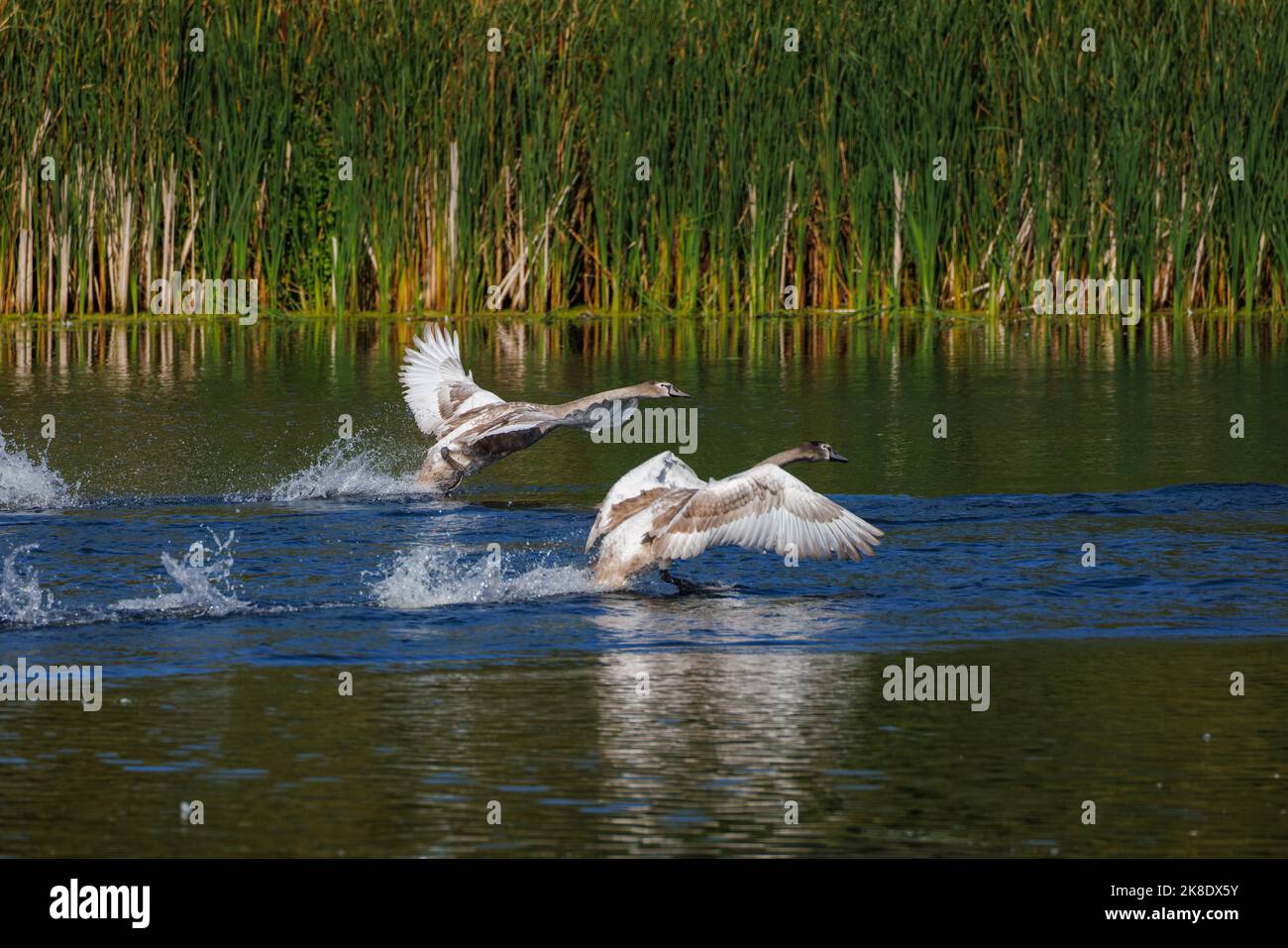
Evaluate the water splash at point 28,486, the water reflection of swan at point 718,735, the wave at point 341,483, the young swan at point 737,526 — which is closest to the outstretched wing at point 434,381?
the wave at point 341,483

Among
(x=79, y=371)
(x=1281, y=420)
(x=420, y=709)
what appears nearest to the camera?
(x=420, y=709)

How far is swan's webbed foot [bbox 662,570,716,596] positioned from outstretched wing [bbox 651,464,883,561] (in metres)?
0.35

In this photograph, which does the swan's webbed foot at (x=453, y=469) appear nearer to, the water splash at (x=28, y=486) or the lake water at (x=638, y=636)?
the lake water at (x=638, y=636)

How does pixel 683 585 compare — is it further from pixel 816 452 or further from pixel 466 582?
pixel 466 582

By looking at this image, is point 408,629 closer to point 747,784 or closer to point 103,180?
point 747,784

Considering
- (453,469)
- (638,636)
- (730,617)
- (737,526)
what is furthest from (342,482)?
(638,636)

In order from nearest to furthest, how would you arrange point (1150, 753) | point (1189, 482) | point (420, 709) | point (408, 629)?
point (1150, 753) → point (420, 709) → point (408, 629) → point (1189, 482)

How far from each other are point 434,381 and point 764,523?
5320mm

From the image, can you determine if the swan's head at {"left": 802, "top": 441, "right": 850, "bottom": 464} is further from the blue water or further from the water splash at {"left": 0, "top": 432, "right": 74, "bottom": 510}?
the water splash at {"left": 0, "top": 432, "right": 74, "bottom": 510}

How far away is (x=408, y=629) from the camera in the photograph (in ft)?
31.6

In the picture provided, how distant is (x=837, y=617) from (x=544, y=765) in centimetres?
298

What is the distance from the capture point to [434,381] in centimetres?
1540

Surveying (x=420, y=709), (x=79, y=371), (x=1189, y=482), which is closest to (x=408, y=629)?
(x=420, y=709)

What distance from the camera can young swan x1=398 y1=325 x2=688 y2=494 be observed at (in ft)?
43.0
